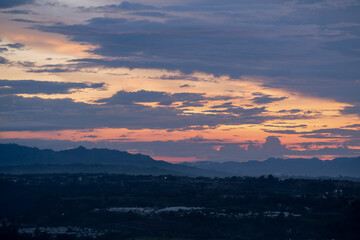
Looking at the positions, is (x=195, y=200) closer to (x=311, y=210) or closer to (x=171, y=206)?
(x=171, y=206)

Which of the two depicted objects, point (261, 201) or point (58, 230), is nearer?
point (58, 230)

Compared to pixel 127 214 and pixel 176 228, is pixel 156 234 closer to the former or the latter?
pixel 176 228

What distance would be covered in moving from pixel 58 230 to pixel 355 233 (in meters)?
64.1

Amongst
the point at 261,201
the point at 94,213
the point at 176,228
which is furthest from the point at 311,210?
the point at 94,213

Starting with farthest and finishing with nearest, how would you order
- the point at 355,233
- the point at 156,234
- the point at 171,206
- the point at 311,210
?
the point at 171,206 < the point at 311,210 < the point at 156,234 < the point at 355,233

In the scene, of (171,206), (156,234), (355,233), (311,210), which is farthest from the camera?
(171,206)

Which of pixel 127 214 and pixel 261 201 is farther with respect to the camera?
pixel 261 201

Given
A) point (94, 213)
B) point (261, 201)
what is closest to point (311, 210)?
point (261, 201)

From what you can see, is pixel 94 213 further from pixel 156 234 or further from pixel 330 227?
pixel 330 227

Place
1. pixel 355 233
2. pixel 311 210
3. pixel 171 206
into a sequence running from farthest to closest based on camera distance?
pixel 171 206
pixel 311 210
pixel 355 233

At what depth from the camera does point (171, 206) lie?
176 meters

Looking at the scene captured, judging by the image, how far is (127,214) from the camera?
164 metres

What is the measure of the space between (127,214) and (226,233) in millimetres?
29253

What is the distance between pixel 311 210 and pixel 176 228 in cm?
3513
